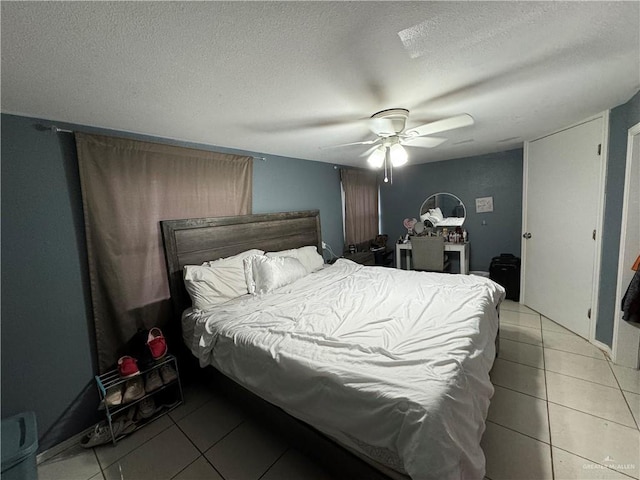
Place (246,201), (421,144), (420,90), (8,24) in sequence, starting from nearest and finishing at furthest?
(8,24) < (420,90) < (421,144) < (246,201)

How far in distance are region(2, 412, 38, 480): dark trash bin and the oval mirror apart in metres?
5.08

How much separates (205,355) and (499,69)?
2515 millimetres

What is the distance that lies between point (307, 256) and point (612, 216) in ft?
9.41

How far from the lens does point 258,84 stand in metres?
1.48

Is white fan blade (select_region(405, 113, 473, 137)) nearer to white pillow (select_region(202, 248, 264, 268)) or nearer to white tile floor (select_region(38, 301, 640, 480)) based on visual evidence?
white pillow (select_region(202, 248, 264, 268))

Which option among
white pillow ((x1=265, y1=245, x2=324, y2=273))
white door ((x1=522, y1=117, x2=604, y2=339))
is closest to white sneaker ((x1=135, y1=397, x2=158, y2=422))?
white pillow ((x1=265, y1=245, x2=324, y2=273))

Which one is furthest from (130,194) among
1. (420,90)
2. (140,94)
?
(420,90)

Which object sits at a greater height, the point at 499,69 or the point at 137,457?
the point at 499,69

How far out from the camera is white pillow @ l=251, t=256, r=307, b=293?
8.35 ft

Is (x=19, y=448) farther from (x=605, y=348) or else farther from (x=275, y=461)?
(x=605, y=348)

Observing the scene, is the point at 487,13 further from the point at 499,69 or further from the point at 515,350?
the point at 515,350

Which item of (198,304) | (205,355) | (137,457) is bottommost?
(137,457)

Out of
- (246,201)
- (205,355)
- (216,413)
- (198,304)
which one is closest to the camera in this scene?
(205,355)

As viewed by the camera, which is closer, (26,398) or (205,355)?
(26,398)
